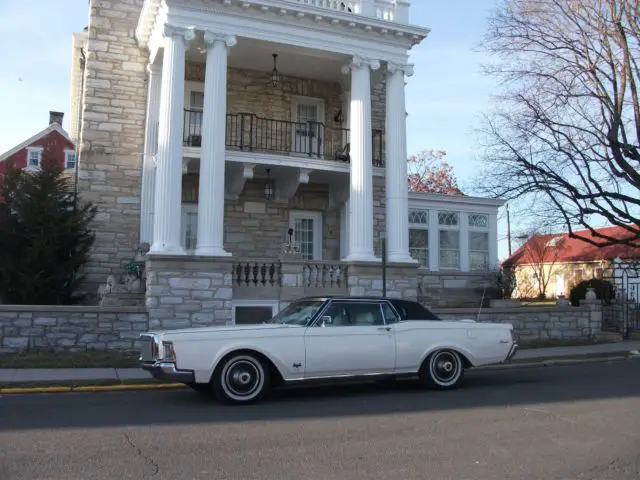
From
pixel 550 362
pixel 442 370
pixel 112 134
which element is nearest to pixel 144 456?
pixel 442 370

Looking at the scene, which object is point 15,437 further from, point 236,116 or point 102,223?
point 236,116

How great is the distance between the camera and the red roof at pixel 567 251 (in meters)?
34.8

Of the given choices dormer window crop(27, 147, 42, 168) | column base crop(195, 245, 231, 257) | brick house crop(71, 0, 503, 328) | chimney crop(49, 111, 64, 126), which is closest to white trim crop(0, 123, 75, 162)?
dormer window crop(27, 147, 42, 168)

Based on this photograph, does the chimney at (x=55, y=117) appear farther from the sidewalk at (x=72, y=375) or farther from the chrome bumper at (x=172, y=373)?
the chrome bumper at (x=172, y=373)

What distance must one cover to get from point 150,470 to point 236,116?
45.2ft

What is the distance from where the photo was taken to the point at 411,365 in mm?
9273

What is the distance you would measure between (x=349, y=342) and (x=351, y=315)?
1.49 ft

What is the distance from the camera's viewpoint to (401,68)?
17.2 m

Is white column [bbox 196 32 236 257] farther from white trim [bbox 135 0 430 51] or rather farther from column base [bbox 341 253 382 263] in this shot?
column base [bbox 341 253 382 263]

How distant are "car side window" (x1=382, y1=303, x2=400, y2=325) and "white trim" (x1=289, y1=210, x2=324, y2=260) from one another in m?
9.90

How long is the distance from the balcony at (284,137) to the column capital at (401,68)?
2327 millimetres

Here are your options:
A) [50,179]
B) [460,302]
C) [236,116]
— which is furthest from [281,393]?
[460,302]

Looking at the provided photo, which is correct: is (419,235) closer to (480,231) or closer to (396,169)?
(480,231)

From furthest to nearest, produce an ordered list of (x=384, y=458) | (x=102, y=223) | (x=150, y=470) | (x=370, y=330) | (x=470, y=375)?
1. (x=102, y=223)
2. (x=470, y=375)
3. (x=370, y=330)
4. (x=384, y=458)
5. (x=150, y=470)
